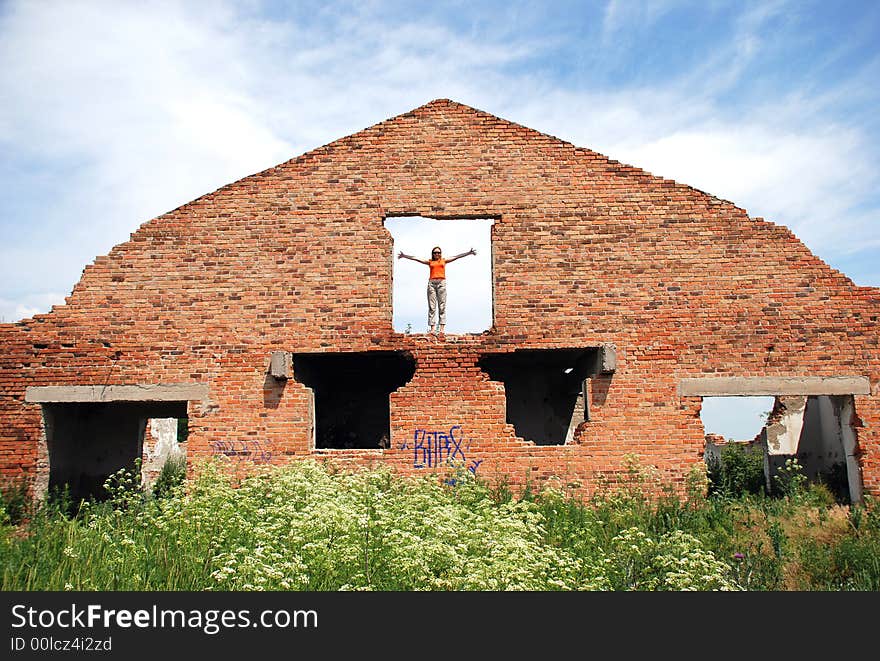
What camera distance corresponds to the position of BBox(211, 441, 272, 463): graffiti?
932 cm

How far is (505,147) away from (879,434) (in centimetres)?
643

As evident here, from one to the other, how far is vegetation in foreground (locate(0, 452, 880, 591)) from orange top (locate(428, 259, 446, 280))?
2901mm

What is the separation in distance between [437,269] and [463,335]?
Answer: 1.12m

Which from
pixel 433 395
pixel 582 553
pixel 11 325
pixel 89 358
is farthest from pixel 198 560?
pixel 11 325

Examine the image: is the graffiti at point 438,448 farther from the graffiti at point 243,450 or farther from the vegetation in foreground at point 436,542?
the graffiti at point 243,450

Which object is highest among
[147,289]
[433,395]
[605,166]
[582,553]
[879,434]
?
[605,166]

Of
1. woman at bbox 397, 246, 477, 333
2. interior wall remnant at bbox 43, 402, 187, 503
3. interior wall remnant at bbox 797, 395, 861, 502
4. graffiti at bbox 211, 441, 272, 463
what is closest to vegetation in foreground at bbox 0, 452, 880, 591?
graffiti at bbox 211, 441, 272, 463

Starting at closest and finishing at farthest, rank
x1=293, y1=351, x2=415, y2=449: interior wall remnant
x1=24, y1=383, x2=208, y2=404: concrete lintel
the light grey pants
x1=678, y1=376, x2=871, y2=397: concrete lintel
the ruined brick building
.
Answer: x1=678, y1=376, x2=871, y2=397: concrete lintel
the ruined brick building
x1=24, y1=383, x2=208, y2=404: concrete lintel
the light grey pants
x1=293, y1=351, x2=415, y2=449: interior wall remnant

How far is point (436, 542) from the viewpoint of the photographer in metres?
5.07

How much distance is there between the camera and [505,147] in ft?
33.3

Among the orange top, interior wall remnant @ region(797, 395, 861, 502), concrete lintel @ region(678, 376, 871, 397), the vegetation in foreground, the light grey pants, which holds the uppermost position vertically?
the orange top

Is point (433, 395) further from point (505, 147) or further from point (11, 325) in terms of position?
point (11, 325)

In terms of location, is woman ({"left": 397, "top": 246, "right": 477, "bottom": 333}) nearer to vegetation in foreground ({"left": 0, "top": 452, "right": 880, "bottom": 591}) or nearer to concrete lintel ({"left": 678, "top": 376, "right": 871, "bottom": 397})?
vegetation in foreground ({"left": 0, "top": 452, "right": 880, "bottom": 591})
